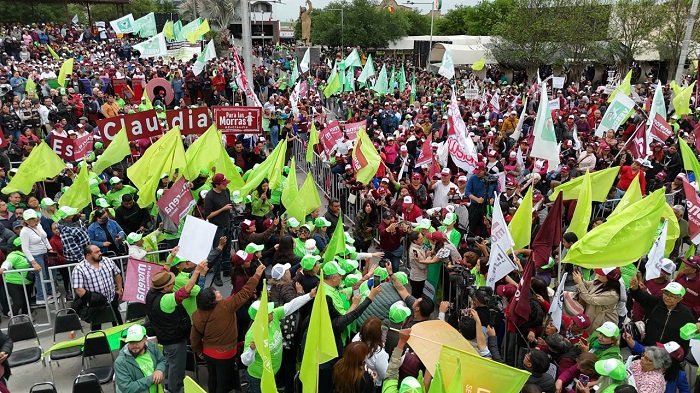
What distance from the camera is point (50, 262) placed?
8273mm

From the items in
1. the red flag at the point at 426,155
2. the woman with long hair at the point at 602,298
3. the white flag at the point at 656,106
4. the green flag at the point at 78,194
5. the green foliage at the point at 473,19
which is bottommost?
the woman with long hair at the point at 602,298

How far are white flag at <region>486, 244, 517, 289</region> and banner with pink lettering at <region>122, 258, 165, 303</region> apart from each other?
157 inches

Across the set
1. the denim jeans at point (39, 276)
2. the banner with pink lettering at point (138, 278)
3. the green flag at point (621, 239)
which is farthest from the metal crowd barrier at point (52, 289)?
the green flag at point (621, 239)

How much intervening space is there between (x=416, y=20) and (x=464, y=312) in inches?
2558

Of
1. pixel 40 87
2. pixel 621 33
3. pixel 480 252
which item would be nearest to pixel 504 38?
pixel 621 33

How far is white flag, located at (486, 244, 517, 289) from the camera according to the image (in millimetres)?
6676

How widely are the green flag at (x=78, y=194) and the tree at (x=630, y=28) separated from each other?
32.6m

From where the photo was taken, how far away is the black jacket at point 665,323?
6188 mm

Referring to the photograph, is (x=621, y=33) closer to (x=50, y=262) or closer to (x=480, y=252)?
(x=480, y=252)

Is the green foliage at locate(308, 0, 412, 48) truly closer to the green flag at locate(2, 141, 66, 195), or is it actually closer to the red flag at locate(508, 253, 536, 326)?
the green flag at locate(2, 141, 66, 195)

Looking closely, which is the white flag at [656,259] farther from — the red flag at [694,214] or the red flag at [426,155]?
the red flag at [426,155]

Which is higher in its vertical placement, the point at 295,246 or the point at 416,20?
the point at 416,20

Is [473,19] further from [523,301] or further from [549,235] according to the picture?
[523,301]

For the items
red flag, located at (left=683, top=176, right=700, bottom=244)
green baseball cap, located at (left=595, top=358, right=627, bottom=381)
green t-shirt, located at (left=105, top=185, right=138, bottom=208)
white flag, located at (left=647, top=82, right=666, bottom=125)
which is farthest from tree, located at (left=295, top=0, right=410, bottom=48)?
green baseball cap, located at (left=595, top=358, right=627, bottom=381)
